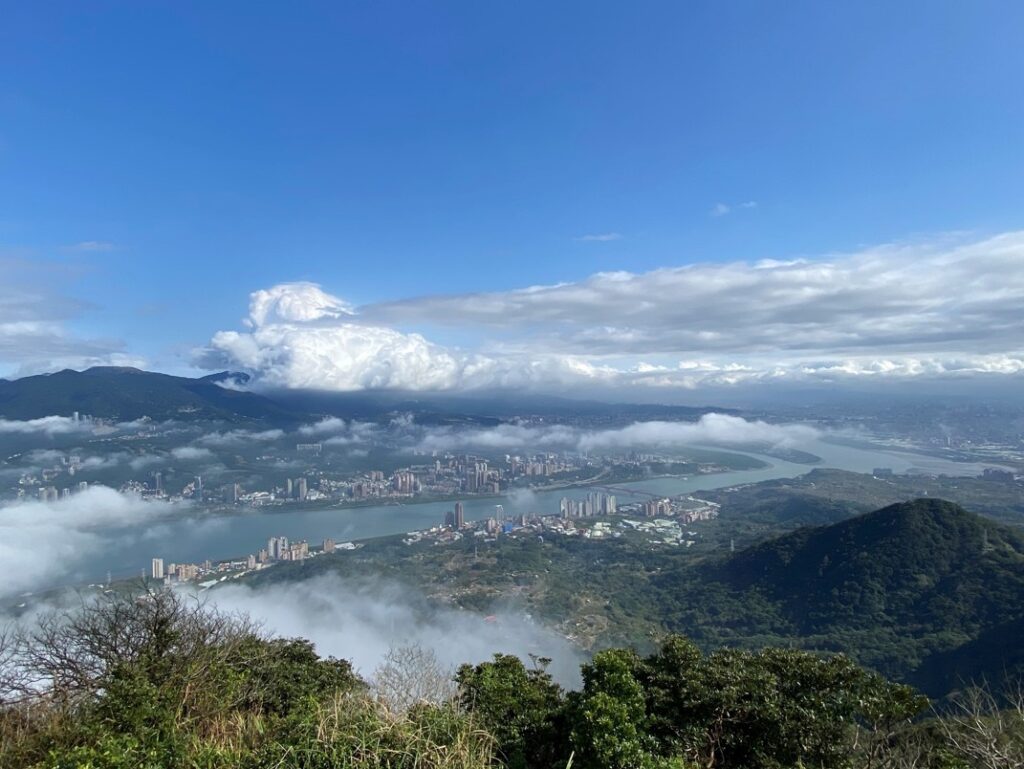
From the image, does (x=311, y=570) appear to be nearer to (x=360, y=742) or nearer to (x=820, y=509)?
(x=360, y=742)

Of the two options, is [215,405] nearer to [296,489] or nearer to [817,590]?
[296,489]

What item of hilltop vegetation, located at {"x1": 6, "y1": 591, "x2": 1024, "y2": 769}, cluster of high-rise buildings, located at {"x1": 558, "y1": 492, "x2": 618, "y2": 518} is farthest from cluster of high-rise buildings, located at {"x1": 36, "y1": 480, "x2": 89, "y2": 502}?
hilltop vegetation, located at {"x1": 6, "y1": 591, "x2": 1024, "y2": 769}

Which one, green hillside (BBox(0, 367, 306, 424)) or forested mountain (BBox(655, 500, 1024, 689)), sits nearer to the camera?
forested mountain (BBox(655, 500, 1024, 689))

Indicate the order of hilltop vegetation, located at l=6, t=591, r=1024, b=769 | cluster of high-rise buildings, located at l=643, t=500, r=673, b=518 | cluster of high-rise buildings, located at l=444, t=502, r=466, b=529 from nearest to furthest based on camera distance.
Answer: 1. hilltop vegetation, located at l=6, t=591, r=1024, b=769
2. cluster of high-rise buildings, located at l=444, t=502, r=466, b=529
3. cluster of high-rise buildings, located at l=643, t=500, r=673, b=518

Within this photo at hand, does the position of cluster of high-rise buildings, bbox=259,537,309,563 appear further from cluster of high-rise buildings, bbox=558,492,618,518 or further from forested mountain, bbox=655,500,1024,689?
forested mountain, bbox=655,500,1024,689

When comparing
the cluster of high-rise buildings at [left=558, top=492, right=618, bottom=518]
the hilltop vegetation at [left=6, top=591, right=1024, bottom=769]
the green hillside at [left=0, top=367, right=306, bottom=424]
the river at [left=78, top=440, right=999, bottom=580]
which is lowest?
the river at [left=78, top=440, right=999, bottom=580]

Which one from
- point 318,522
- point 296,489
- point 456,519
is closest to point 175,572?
point 318,522
